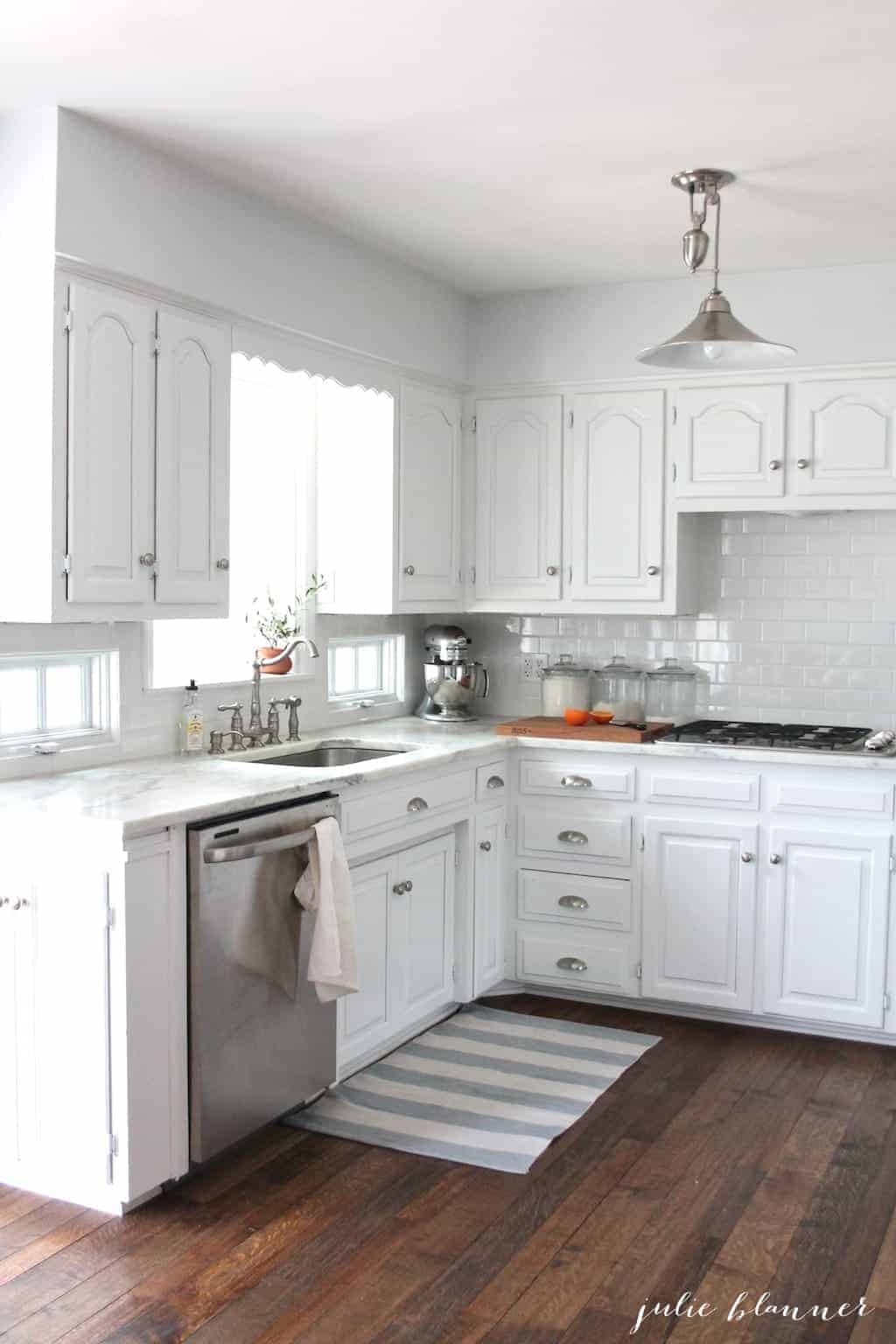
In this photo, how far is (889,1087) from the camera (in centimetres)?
383

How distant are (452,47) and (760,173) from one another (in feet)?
3.71

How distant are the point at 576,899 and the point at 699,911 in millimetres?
442

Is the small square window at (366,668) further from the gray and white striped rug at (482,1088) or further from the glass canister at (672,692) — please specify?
the gray and white striped rug at (482,1088)

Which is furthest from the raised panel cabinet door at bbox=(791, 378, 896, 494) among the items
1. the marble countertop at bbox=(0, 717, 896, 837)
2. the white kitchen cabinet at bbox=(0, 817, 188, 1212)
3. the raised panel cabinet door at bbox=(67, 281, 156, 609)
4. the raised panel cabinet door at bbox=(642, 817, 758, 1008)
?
the white kitchen cabinet at bbox=(0, 817, 188, 1212)

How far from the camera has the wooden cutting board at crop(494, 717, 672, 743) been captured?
4.52 metres

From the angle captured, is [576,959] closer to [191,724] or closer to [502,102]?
[191,724]

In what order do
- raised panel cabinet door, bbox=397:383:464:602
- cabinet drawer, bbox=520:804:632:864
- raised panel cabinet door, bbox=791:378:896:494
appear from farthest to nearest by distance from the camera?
raised panel cabinet door, bbox=397:383:464:602 < cabinet drawer, bbox=520:804:632:864 < raised panel cabinet door, bbox=791:378:896:494

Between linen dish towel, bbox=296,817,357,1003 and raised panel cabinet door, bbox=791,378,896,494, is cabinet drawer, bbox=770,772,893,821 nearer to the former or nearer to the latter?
raised panel cabinet door, bbox=791,378,896,494

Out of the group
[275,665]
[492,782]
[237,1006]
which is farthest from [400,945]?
[275,665]

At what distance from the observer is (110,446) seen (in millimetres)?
3264

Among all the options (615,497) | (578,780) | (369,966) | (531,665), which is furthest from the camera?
(531,665)

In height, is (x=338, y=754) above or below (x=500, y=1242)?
above

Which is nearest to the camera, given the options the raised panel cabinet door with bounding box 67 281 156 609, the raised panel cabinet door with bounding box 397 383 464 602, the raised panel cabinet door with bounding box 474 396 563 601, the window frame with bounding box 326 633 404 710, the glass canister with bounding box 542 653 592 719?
the raised panel cabinet door with bounding box 67 281 156 609

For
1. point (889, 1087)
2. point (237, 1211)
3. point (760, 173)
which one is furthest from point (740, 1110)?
point (760, 173)
